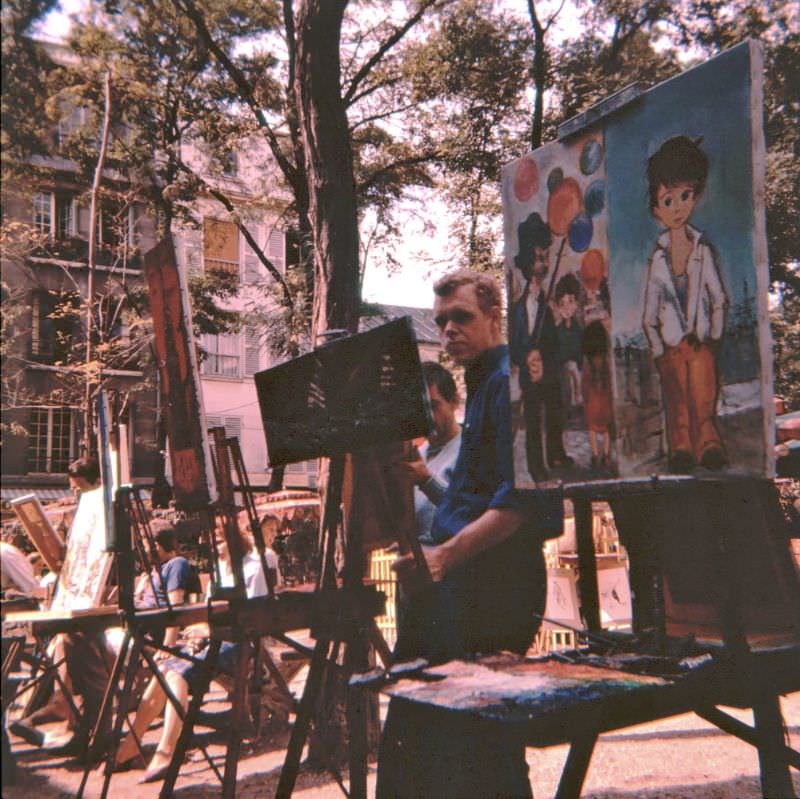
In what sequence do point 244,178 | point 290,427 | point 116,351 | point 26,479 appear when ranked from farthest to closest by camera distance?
point 26,479 < point 116,351 < point 244,178 < point 290,427

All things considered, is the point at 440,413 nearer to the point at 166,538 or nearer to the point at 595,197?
the point at 595,197

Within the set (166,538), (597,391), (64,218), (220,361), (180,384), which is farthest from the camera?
(64,218)

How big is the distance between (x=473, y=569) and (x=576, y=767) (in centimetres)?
58

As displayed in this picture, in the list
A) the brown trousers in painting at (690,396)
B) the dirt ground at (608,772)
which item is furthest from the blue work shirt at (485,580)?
the dirt ground at (608,772)

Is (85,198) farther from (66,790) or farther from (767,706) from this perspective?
(767,706)

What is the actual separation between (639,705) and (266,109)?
9.91 metres

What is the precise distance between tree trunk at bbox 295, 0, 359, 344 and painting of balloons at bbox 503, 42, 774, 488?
1.67m

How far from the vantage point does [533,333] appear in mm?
2967

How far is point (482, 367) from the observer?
2.94 m

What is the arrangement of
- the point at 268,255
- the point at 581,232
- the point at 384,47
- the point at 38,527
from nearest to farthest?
the point at 581,232 → the point at 38,527 → the point at 384,47 → the point at 268,255

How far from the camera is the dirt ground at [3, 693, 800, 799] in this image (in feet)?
13.1

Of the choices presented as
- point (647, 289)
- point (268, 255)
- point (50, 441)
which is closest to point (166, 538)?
point (647, 289)

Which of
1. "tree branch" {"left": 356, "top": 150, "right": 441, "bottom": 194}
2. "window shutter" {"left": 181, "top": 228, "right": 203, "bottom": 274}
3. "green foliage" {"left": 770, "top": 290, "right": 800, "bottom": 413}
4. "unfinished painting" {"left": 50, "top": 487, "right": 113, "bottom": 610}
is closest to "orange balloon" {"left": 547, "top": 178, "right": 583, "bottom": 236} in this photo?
"unfinished painting" {"left": 50, "top": 487, "right": 113, "bottom": 610}

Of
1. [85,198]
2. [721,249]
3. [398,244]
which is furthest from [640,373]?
A: [85,198]
